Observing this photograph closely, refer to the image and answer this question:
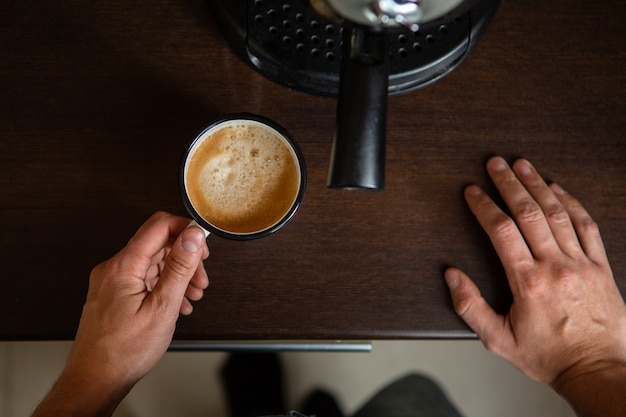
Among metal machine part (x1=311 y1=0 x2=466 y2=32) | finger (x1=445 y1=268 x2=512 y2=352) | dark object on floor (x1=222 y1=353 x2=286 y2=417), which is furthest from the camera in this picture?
dark object on floor (x1=222 y1=353 x2=286 y2=417)

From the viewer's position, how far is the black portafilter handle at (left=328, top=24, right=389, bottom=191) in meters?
0.55

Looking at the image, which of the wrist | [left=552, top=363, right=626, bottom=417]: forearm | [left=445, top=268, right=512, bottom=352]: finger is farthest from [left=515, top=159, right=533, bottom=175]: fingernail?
the wrist

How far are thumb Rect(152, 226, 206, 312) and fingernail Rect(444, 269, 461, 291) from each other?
1.00 ft

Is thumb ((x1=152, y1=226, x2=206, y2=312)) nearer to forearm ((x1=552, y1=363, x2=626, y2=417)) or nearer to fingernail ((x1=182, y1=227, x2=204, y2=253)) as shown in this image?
fingernail ((x1=182, y1=227, x2=204, y2=253))

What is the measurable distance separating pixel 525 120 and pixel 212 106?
40 cm

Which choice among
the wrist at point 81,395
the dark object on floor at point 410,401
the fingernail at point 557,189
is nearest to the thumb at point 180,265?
the wrist at point 81,395

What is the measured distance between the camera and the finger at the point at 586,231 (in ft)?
2.55

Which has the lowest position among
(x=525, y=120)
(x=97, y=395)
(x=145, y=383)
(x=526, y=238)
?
(x=145, y=383)

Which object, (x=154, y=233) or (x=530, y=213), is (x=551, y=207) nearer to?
(x=530, y=213)

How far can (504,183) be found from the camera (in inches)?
30.7

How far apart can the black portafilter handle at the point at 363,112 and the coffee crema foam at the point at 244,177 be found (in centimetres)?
15

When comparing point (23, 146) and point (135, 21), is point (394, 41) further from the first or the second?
point (23, 146)

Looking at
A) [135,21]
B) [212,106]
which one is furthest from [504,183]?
[135,21]

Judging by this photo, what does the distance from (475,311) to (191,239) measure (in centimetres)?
35
